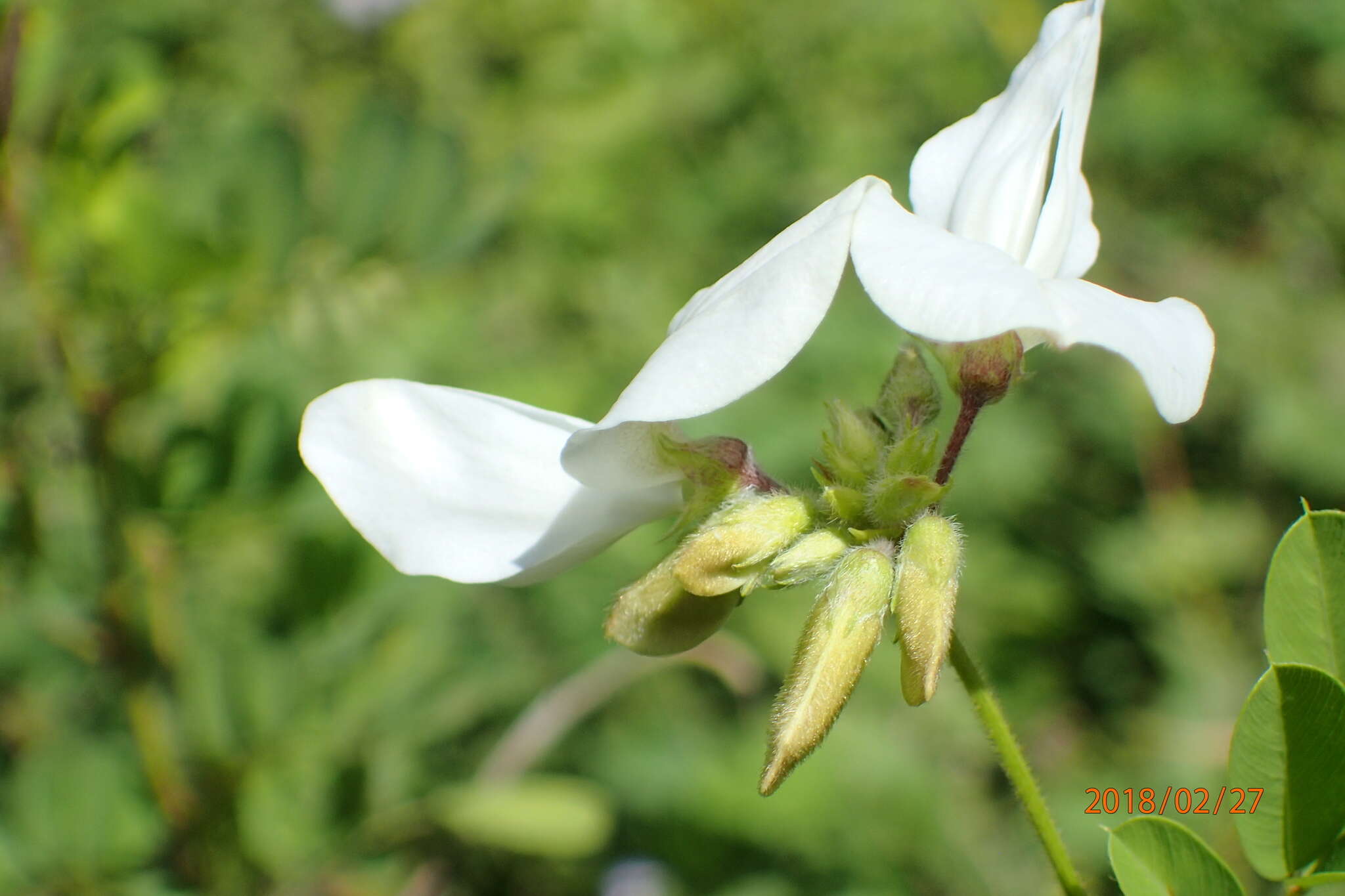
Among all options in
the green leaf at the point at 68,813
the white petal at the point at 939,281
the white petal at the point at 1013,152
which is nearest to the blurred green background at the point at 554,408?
the green leaf at the point at 68,813

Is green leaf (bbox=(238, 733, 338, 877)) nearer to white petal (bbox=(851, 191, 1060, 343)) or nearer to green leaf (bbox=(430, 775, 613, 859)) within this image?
green leaf (bbox=(430, 775, 613, 859))

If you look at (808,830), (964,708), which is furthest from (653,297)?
(808,830)

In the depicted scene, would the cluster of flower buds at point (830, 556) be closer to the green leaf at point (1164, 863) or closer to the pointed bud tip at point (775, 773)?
the pointed bud tip at point (775, 773)

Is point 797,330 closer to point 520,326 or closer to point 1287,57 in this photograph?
point 520,326

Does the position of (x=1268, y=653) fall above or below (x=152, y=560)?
above

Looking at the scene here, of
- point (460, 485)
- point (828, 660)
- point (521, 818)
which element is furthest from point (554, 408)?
point (828, 660)

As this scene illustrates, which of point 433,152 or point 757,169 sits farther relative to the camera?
point 757,169
